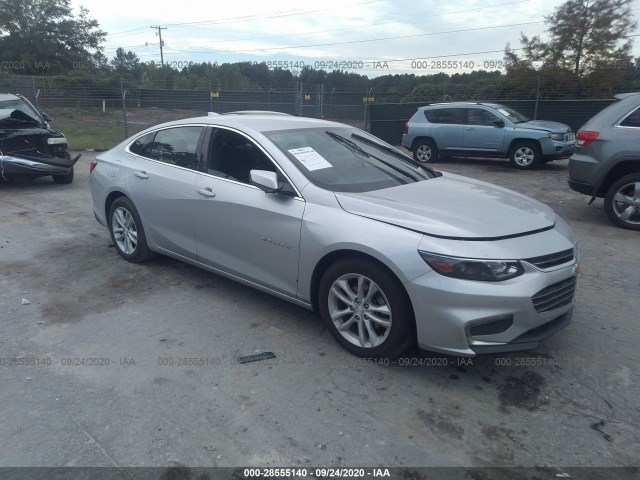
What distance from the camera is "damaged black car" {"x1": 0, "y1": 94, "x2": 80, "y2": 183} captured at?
891 cm

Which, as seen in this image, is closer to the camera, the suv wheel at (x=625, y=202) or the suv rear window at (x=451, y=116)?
the suv wheel at (x=625, y=202)

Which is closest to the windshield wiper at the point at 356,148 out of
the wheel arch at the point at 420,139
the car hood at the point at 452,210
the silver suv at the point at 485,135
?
the car hood at the point at 452,210

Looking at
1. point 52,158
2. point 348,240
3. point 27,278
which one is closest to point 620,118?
point 348,240

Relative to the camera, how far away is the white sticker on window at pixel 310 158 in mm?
3999

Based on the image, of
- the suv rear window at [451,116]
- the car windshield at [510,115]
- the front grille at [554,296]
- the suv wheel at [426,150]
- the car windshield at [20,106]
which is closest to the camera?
the front grille at [554,296]

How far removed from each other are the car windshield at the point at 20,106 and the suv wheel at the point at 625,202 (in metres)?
10.0

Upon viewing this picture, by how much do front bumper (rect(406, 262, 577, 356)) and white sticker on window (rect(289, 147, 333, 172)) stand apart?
4.37 feet

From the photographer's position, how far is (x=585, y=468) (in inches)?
102

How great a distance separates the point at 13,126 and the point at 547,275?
9525 mm

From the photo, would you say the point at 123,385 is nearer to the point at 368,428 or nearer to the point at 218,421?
the point at 218,421

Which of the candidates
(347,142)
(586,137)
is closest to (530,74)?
(586,137)

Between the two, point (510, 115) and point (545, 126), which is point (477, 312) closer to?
point (545, 126)

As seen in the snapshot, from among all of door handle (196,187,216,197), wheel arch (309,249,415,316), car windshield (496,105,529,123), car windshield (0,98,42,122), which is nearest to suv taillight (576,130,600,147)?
wheel arch (309,249,415,316)

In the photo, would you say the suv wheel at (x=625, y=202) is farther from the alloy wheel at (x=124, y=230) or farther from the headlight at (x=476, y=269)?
the alloy wheel at (x=124, y=230)
